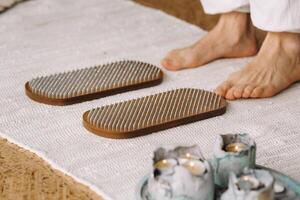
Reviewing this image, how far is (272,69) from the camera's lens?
1537 mm

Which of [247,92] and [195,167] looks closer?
[195,167]

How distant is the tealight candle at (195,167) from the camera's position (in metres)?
1.02

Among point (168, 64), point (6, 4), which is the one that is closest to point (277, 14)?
point (168, 64)

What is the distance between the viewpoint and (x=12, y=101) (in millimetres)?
1511

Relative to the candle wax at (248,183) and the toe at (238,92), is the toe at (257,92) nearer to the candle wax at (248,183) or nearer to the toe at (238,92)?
the toe at (238,92)

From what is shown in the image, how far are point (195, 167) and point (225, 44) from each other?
0.72 meters

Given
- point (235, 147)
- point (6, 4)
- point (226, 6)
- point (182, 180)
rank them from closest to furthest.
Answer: point (182, 180)
point (235, 147)
point (226, 6)
point (6, 4)

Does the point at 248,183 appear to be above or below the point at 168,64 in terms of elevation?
above

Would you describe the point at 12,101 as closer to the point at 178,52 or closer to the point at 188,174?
the point at 178,52

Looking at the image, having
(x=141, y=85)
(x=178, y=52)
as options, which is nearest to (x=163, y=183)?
(x=141, y=85)

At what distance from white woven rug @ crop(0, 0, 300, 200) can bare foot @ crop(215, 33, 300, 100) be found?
3 cm

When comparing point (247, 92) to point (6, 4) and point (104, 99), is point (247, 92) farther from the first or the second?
point (6, 4)

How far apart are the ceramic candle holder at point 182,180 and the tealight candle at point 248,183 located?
0.04m

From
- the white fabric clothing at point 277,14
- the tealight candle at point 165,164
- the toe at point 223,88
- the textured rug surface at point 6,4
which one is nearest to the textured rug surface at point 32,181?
the tealight candle at point 165,164
